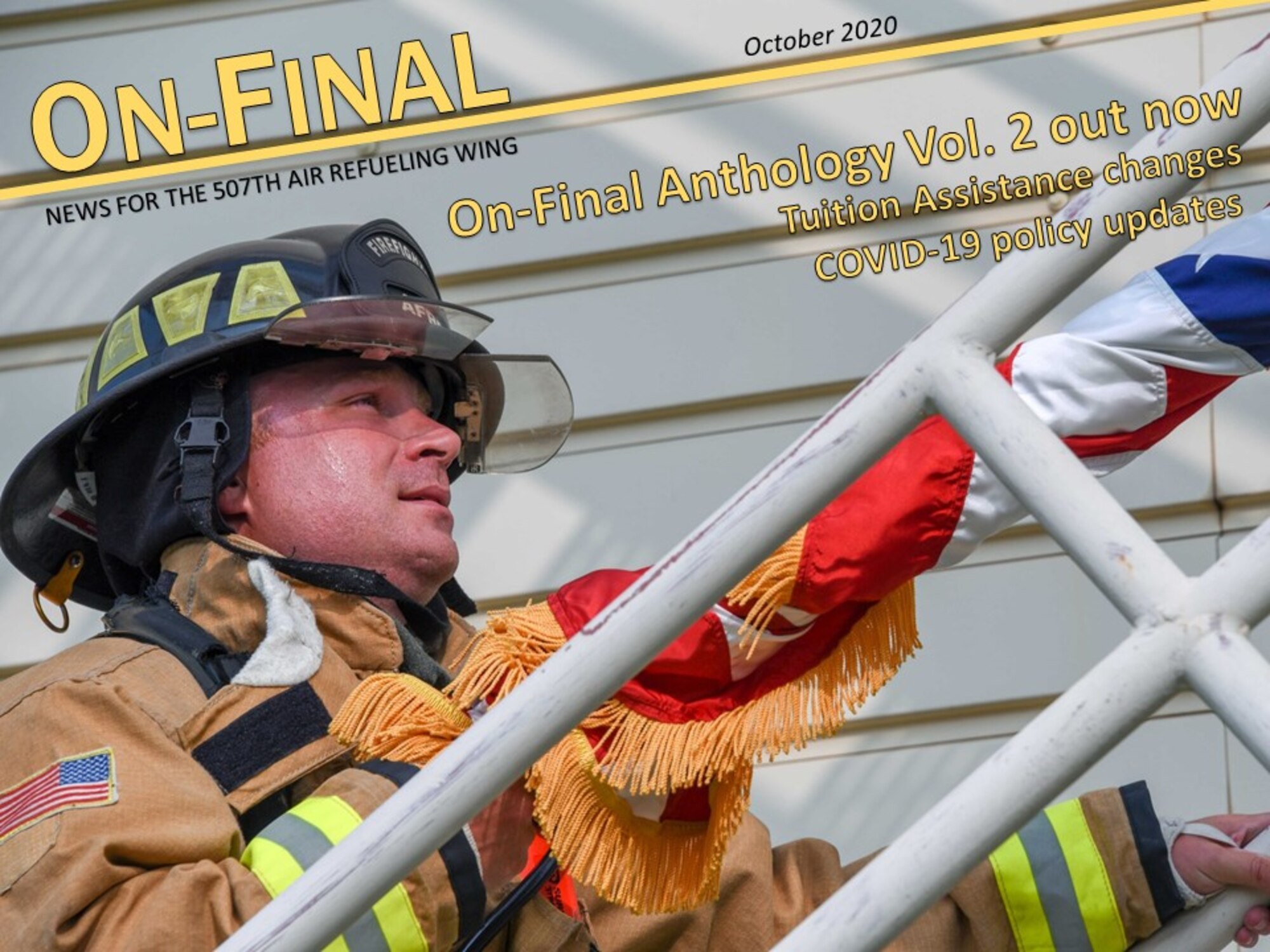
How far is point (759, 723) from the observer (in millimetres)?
1719

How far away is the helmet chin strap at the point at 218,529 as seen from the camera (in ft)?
7.90

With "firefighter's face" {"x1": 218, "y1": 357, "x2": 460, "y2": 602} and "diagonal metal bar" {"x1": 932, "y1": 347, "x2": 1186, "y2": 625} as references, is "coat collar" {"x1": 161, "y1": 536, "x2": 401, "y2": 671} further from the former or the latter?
"diagonal metal bar" {"x1": 932, "y1": 347, "x2": 1186, "y2": 625}

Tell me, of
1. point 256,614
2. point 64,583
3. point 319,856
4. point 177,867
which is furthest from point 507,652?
point 64,583

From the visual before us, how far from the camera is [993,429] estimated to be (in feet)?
4.14

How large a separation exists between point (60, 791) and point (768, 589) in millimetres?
834

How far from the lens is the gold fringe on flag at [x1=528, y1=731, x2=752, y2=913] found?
172 centimetres

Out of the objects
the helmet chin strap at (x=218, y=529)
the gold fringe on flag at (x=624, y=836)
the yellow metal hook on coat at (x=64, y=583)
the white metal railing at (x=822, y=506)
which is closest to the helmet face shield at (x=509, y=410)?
the helmet chin strap at (x=218, y=529)

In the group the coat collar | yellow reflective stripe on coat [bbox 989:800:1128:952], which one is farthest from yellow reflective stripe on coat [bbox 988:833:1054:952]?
the coat collar

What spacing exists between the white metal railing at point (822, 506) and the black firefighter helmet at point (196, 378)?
114cm

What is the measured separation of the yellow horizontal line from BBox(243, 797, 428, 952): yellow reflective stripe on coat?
139cm

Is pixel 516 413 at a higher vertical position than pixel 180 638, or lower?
higher

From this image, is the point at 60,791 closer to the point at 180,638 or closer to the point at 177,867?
the point at 177,867

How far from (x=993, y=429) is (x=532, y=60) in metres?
1.88

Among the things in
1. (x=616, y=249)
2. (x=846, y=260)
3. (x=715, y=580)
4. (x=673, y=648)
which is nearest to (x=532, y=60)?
(x=616, y=249)
